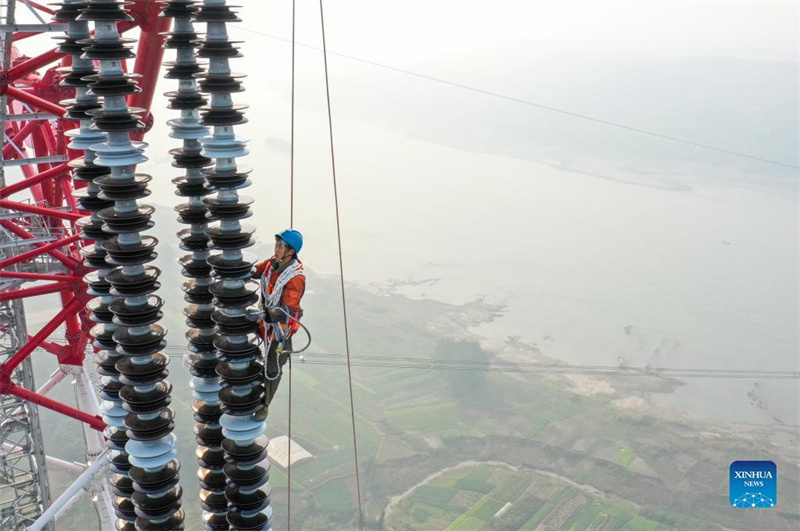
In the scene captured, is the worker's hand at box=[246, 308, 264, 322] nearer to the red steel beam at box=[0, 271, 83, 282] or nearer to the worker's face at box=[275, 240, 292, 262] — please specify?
the worker's face at box=[275, 240, 292, 262]

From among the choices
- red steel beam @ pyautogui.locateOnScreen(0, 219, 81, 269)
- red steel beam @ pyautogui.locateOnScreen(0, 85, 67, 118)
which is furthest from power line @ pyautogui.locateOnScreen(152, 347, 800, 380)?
red steel beam @ pyautogui.locateOnScreen(0, 85, 67, 118)

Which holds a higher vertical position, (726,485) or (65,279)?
(65,279)

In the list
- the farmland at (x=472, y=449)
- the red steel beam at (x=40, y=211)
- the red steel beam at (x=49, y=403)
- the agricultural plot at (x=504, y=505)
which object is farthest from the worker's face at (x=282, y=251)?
the agricultural plot at (x=504, y=505)

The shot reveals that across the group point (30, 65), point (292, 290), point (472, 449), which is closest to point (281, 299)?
point (292, 290)

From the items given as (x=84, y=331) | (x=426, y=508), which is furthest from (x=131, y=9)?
(x=426, y=508)

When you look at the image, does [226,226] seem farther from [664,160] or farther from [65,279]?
[664,160]

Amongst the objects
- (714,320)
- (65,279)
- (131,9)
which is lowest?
(714,320)
